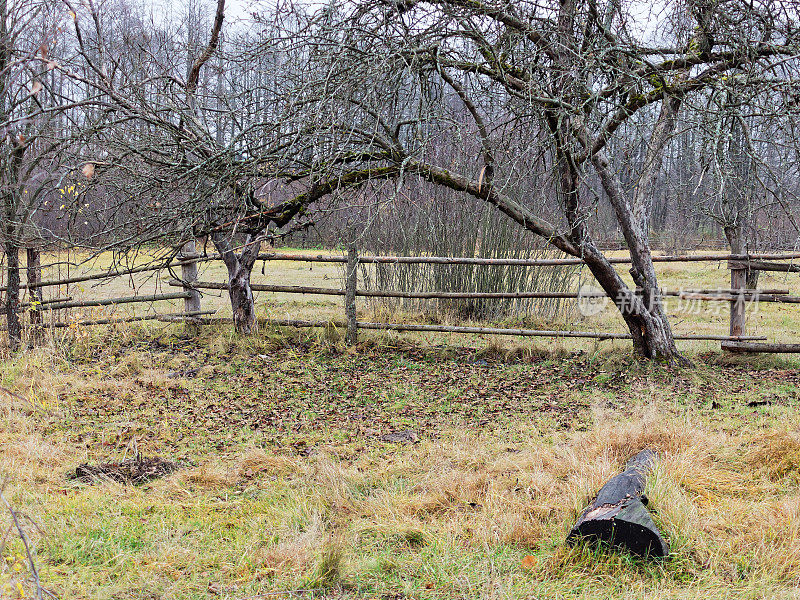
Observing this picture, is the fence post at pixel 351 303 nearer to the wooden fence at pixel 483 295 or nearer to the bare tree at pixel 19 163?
the wooden fence at pixel 483 295

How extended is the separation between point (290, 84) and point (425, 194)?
3.92 meters

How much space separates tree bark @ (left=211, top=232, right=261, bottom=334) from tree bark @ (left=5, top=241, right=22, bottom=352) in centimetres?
205

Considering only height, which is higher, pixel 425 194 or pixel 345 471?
pixel 425 194

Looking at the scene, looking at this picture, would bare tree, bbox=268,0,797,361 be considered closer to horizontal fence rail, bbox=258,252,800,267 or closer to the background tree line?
the background tree line

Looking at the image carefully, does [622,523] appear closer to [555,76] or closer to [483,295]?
[555,76]

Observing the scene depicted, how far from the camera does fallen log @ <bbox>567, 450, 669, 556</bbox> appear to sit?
262 centimetres

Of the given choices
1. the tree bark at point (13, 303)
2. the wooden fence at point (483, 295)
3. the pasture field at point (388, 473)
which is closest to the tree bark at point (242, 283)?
the wooden fence at point (483, 295)

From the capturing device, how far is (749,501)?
3.10 metres

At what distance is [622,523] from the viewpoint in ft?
8.70

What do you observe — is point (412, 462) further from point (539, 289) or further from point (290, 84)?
point (539, 289)

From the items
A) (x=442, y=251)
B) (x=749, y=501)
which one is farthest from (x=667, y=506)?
(x=442, y=251)


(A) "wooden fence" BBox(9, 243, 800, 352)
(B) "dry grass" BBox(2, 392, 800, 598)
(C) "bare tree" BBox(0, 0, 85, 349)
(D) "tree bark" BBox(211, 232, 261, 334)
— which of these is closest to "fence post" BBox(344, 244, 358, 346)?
(A) "wooden fence" BBox(9, 243, 800, 352)

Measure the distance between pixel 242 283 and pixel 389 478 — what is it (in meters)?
3.97

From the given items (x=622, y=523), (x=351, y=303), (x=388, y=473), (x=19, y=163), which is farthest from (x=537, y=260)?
(x=19, y=163)
